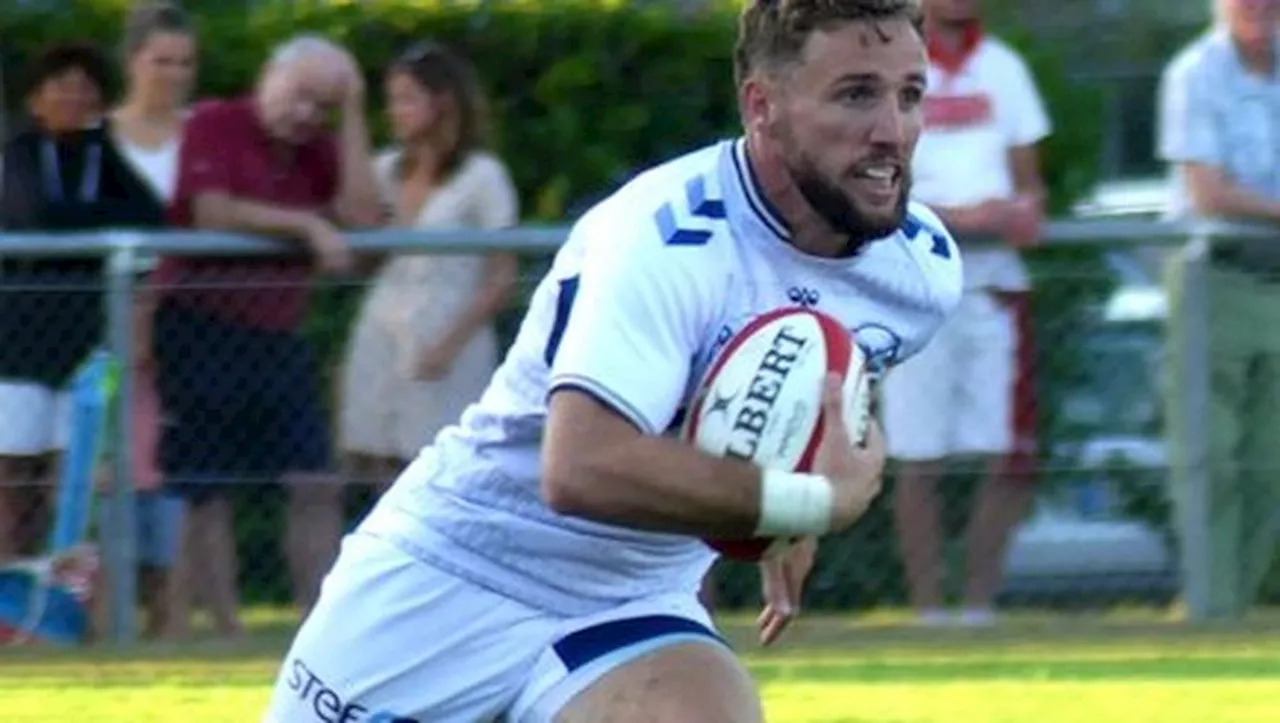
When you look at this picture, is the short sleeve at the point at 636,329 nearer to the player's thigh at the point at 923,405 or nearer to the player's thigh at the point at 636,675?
the player's thigh at the point at 636,675

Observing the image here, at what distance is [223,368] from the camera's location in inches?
430

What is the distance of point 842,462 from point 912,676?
4753 mm

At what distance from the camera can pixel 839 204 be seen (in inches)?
204

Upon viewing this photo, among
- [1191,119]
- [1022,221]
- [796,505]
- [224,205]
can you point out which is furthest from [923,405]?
[796,505]

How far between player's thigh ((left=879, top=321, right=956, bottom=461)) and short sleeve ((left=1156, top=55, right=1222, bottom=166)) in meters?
0.90

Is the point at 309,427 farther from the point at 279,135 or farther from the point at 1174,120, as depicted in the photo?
the point at 1174,120

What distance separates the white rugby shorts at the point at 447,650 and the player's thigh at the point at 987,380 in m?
5.27

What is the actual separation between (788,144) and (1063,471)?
19.3 ft

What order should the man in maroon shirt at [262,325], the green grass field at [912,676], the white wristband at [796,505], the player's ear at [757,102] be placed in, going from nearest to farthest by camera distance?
the white wristband at [796,505], the player's ear at [757,102], the green grass field at [912,676], the man in maroon shirt at [262,325]

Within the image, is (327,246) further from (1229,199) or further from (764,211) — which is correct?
(764,211)

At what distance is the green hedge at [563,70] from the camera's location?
13.3 m

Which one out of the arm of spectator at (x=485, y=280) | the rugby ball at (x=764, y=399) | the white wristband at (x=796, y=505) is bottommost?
the arm of spectator at (x=485, y=280)

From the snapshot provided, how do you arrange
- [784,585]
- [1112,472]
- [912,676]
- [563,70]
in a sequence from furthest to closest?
[563,70]
[1112,472]
[912,676]
[784,585]

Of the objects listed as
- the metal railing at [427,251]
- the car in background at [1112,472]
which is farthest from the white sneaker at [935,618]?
the metal railing at [427,251]
